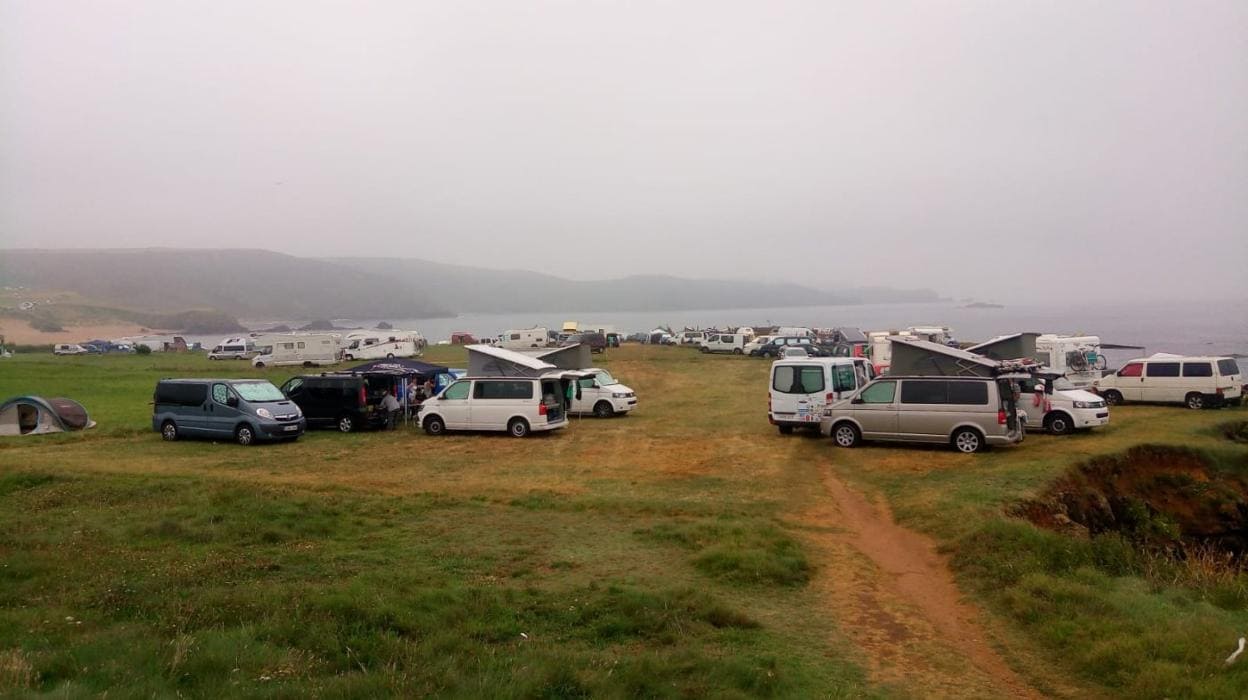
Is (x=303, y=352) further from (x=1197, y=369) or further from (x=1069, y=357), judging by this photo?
(x=1197, y=369)

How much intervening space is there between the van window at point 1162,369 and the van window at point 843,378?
11.8 m

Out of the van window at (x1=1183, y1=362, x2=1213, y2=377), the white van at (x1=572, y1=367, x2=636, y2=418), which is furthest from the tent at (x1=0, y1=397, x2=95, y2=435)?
the van window at (x1=1183, y1=362, x2=1213, y2=377)

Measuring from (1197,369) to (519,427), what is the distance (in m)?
21.0

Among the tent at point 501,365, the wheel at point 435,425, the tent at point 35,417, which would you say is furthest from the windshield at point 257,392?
the tent at point 35,417

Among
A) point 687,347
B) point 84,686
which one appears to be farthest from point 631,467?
point 687,347

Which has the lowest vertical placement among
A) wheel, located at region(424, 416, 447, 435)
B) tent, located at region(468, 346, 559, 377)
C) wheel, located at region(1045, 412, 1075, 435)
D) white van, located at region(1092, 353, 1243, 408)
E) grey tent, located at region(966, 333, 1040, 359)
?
wheel, located at region(424, 416, 447, 435)

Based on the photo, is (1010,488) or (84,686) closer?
(84,686)

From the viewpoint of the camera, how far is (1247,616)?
24.0 ft

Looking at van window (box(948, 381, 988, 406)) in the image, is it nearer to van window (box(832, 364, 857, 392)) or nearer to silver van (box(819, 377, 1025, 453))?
silver van (box(819, 377, 1025, 453))

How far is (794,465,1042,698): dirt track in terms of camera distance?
243 inches

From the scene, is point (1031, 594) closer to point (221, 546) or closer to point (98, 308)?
point (221, 546)

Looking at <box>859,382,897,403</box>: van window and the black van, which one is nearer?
<box>859,382,897,403</box>: van window

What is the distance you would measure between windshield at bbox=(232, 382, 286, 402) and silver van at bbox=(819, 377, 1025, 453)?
14102 millimetres

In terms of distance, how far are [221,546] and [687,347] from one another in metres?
56.5
